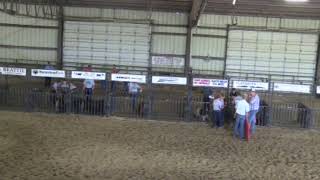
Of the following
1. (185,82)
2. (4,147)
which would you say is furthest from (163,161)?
(185,82)

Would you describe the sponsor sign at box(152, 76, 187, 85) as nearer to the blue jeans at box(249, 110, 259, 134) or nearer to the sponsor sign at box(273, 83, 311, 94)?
the blue jeans at box(249, 110, 259, 134)

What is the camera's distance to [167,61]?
1230 inches

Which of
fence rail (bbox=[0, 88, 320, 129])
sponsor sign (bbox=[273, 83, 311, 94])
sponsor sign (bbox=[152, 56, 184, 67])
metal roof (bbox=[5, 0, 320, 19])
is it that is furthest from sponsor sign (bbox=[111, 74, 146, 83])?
sponsor sign (bbox=[152, 56, 184, 67])

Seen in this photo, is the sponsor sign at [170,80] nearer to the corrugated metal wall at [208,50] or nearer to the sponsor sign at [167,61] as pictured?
the corrugated metal wall at [208,50]

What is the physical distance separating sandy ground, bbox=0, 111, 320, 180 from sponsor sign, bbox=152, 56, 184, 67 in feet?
44.3

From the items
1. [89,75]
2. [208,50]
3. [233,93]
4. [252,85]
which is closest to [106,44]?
[208,50]

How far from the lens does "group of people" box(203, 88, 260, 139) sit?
1569cm

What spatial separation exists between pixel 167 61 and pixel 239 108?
15877mm

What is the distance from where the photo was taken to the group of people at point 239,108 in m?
15.7

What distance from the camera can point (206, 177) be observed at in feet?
37.1

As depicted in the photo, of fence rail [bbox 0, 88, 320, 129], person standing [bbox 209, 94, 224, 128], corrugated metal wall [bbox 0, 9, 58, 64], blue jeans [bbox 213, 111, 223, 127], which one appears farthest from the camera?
corrugated metal wall [bbox 0, 9, 58, 64]

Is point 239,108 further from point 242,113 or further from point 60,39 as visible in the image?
point 60,39

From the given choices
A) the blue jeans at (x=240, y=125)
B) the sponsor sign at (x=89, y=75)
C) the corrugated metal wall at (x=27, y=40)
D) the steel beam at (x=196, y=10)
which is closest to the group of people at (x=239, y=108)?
the blue jeans at (x=240, y=125)

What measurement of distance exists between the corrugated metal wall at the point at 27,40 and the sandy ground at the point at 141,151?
45.1 feet
